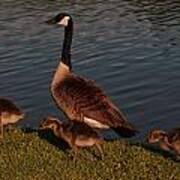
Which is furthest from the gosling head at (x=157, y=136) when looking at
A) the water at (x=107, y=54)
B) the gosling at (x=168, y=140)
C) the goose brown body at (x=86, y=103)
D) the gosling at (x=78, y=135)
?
the water at (x=107, y=54)

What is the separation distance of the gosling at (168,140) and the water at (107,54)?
8.28 metres

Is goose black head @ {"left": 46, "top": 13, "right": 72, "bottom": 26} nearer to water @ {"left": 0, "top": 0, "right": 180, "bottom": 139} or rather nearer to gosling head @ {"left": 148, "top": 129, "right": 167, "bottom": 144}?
gosling head @ {"left": 148, "top": 129, "right": 167, "bottom": 144}

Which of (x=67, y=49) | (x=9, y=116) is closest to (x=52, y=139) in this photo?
(x=9, y=116)

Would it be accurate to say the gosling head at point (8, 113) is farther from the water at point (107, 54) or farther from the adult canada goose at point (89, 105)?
the water at point (107, 54)

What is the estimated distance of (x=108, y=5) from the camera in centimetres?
4669

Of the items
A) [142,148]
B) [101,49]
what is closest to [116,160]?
[142,148]

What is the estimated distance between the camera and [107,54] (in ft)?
105

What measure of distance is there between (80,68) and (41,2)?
73.0ft

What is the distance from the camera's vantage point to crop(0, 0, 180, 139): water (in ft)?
77.3

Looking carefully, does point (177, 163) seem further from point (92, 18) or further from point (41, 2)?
point (41, 2)

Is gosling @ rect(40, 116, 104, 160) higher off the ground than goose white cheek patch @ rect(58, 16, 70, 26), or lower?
lower

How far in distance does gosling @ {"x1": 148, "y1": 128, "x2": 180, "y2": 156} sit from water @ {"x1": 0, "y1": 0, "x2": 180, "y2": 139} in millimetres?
8281

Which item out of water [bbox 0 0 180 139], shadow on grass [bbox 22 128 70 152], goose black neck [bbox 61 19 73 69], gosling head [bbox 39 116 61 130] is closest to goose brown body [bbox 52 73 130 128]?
gosling head [bbox 39 116 61 130]

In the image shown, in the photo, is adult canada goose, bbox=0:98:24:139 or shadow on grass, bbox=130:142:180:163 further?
adult canada goose, bbox=0:98:24:139
